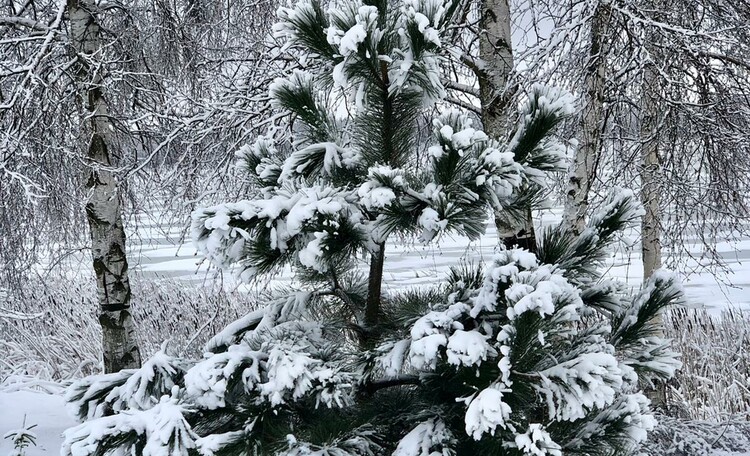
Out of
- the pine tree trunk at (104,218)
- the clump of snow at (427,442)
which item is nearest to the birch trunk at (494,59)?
the clump of snow at (427,442)

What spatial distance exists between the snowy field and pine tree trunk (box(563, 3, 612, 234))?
0.56ft

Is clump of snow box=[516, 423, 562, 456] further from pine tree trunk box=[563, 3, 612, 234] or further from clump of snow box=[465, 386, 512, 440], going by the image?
pine tree trunk box=[563, 3, 612, 234]

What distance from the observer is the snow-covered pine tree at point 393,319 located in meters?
1.60

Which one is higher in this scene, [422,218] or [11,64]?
[11,64]

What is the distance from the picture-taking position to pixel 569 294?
5.23 feet

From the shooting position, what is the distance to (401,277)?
11078 mm

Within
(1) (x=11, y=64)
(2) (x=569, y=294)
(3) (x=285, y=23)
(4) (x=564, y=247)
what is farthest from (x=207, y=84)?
(2) (x=569, y=294)

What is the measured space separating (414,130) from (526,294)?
0.76 meters

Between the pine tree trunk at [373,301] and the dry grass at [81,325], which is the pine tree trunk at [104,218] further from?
the pine tree trunk at [373,301]

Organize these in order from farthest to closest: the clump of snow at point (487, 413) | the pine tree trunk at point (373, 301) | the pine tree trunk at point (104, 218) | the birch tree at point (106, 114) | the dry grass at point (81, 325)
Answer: the dry grass at point (81, 325), the pine tree trunk at point (104, 218), the birch tree at point (106, 114), the pine tree trunk at point (373, 301), the clump of snow at point (487, 413)

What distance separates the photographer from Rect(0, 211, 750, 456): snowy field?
14.4 feet

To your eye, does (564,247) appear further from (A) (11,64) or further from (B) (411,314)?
(A) (11,64)

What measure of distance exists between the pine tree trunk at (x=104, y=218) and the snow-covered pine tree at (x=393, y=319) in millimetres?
2161

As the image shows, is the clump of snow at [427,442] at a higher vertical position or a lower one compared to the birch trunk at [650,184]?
lower
